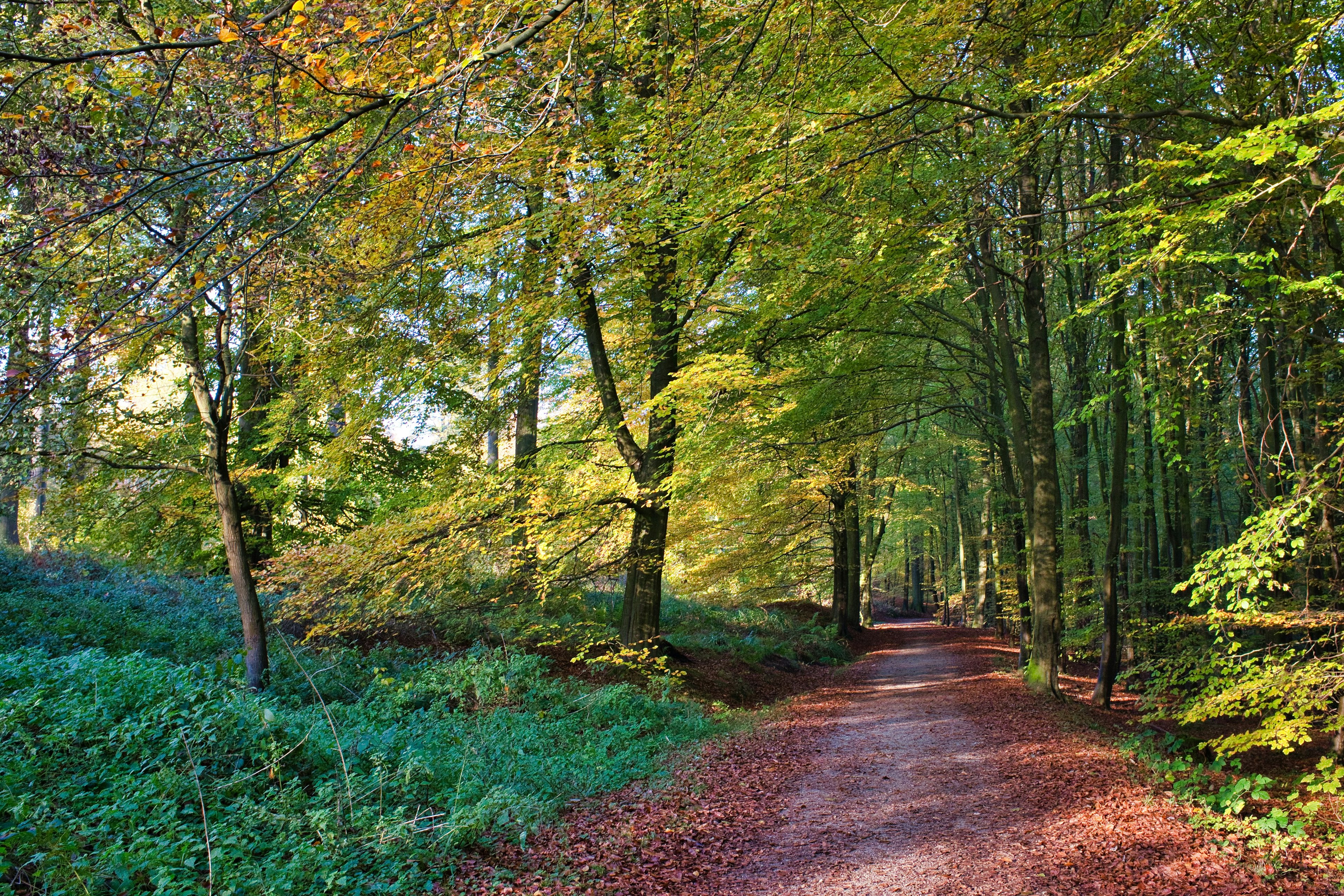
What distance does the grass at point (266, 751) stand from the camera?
4.12 m

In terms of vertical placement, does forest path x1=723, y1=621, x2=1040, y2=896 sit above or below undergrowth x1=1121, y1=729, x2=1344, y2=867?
below

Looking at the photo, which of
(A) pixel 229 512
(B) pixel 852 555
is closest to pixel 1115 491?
(B) pixel 852 555

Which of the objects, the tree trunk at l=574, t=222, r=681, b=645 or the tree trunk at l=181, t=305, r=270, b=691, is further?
the tree trunk at l=574, t=222, r=681, b=645

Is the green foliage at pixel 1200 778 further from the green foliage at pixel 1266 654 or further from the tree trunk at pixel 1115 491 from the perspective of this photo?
the tree trunk at pixel 1115 491

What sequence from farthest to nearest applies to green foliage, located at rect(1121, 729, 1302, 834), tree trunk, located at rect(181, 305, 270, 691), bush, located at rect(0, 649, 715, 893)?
tree trunk, located at rect(181, 305, 270, 691) → green foliage, located at rect(1121, 729, 1302, 834) → bush, located at rect(0, 649, 715, 893)

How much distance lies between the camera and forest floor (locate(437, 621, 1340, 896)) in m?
4.96

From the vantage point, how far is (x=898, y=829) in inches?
239

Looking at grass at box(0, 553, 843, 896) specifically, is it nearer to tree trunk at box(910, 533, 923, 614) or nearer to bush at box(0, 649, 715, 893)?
bush at box(0, 649, 715, 893)

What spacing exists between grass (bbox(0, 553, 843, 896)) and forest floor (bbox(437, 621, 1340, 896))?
1.80ft

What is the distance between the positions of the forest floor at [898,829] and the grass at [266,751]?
550 mm

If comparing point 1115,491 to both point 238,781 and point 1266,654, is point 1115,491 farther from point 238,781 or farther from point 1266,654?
point 238,781

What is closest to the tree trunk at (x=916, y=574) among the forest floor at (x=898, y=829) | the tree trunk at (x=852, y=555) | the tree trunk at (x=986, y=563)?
the tree trunk at (x=986, y=563)

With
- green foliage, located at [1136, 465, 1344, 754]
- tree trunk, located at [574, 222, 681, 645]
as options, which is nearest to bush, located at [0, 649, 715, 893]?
tree trunk, located at [574, 222, 681, 645]

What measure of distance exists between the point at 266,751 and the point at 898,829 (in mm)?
5096
